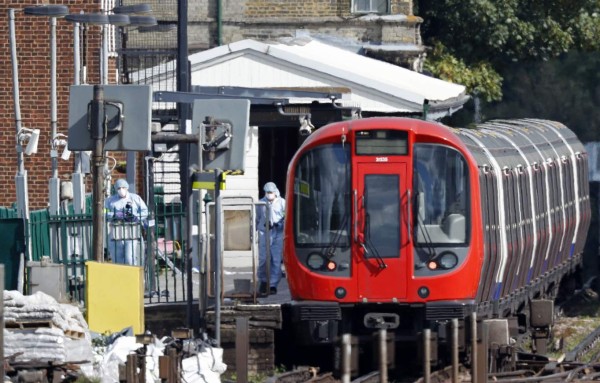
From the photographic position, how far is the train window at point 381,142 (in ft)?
56.7

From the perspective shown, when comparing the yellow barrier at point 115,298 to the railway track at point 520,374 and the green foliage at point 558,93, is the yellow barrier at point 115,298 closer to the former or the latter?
the railway track at point 520,374

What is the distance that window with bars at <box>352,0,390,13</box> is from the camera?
38844 mm

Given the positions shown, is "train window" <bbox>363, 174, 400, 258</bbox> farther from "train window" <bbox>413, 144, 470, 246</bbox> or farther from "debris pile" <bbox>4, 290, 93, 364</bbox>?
"debris pile" <bbox>4, 290, 93, 364</bbox>

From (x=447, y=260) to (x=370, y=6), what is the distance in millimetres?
22284

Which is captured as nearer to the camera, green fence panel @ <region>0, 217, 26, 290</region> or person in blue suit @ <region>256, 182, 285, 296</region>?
green fence panel @ <region>0, 217, 26, 290</region>

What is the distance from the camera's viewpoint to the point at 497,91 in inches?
1620

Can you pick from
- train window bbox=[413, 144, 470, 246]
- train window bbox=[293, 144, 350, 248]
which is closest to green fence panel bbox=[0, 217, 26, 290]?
train window bbox=[293, 144, 350, 248]

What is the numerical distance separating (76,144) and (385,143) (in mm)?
3230

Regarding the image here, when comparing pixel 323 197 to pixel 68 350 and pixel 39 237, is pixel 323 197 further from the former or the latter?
pixel 39 237

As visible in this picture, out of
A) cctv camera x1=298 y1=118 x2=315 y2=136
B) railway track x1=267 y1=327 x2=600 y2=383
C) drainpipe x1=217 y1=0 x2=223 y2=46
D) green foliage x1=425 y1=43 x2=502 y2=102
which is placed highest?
drainpipe x1=217 y1=0 x2=223 y2=46

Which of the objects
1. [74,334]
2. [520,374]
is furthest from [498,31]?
[74,334]

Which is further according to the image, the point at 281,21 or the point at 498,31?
the point at 498,31

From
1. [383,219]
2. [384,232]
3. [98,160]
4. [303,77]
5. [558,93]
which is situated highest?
[558,93]

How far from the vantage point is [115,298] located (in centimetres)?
1653
